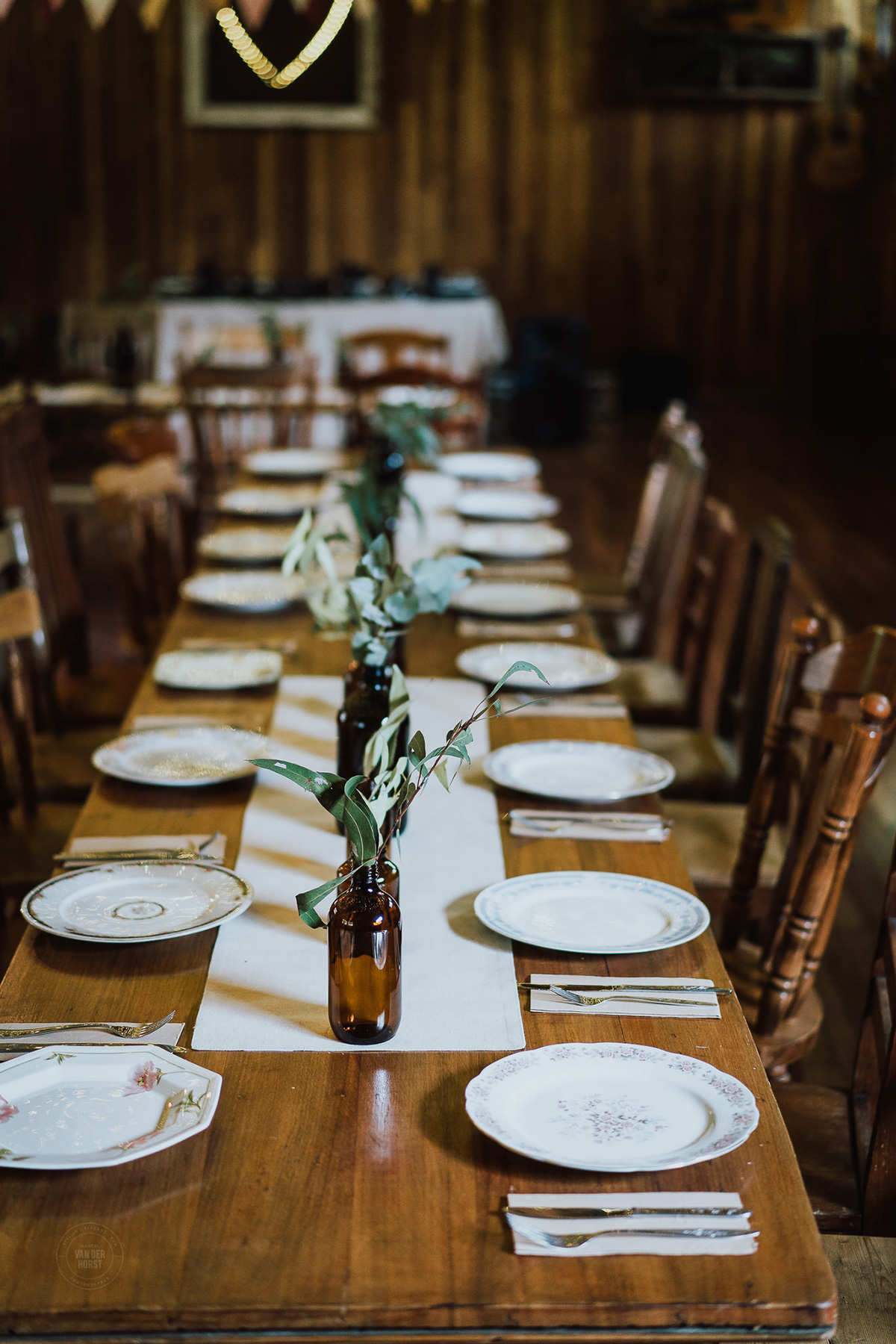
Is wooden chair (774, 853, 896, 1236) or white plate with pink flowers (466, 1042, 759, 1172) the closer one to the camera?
white plate with pink flowers (466, 1042, 759, 1172)

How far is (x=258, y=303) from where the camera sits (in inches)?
301

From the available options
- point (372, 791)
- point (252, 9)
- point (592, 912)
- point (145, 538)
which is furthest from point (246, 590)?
point (252, 9)

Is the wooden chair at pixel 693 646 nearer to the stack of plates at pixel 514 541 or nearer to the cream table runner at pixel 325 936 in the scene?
the stack of plates at pixel 514 541

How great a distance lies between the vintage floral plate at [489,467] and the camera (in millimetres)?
4102

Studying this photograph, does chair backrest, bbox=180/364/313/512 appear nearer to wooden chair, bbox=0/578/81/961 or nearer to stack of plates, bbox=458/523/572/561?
stack of plates, bbox=458/523/572/561

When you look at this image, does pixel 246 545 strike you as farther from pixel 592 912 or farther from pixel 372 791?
pixel 372 791

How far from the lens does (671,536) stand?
10.7ft

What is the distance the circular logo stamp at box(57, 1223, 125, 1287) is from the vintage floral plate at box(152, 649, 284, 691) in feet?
4.12

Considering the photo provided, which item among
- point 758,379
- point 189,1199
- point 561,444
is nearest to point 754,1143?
point 189,1199

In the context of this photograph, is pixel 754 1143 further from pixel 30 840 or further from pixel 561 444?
pixel 561 444

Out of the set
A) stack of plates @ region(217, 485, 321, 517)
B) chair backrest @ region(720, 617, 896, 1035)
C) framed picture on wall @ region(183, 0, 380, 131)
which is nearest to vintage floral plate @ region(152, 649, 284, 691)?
chair backrest @ region(720, 617, 896, 1035)

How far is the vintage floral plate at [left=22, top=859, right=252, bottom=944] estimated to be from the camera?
54.3 inches

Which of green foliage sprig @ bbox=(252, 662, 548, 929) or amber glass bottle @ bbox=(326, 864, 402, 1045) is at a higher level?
green foliage sprig @ bbox=(252, 662, 548, 929)

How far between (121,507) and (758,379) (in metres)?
8.13
